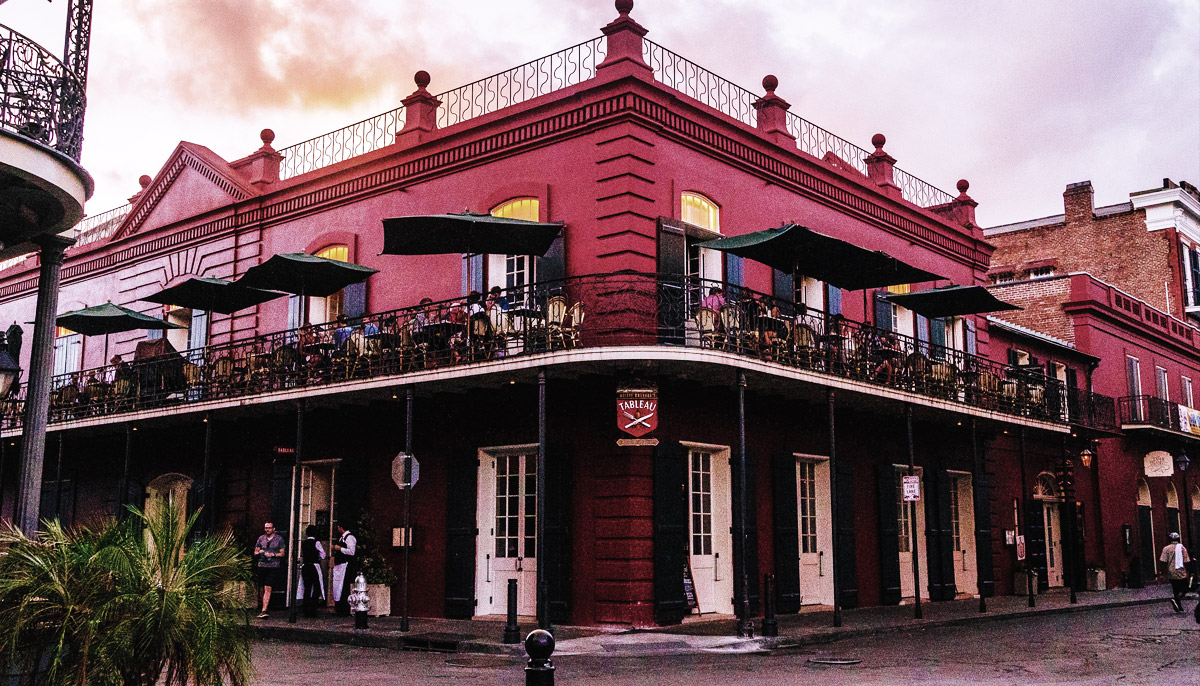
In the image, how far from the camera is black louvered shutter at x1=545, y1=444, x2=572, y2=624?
1490cm

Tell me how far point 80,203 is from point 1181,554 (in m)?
17.5

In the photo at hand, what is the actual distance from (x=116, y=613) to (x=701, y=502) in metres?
10.9

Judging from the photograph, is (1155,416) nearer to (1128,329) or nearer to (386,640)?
(1128,329)

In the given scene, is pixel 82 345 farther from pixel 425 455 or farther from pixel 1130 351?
pixel 1130 351

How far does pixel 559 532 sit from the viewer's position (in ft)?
49.5

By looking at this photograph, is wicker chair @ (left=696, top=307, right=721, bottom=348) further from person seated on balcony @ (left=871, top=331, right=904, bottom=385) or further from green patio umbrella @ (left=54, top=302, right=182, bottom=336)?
green patio umbrella @ (left=54, top=302, right=182, bottom=336)

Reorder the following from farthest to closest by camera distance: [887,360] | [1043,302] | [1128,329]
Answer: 1. [1128,329]
2. [1043,302]
3. [887,360]

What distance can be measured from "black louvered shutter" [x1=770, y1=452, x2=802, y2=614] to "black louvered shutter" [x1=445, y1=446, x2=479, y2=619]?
14.7 ft

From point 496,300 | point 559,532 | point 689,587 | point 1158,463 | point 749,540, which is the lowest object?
point 689,587

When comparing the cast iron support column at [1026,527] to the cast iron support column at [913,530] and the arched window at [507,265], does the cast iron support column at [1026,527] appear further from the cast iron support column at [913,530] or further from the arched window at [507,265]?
the arched window at [507,265]

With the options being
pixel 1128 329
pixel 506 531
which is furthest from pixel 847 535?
pixel 1128 329

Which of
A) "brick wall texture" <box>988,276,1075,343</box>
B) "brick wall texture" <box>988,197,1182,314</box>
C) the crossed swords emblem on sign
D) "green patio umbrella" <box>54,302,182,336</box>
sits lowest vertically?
the crossed swords emblem on sign

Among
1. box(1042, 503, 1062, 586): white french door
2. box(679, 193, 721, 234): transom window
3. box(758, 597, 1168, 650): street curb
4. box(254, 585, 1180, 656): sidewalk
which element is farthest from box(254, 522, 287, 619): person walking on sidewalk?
box(1042, 503, 1062, 586): white french door

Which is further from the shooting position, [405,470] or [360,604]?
[360,604]
